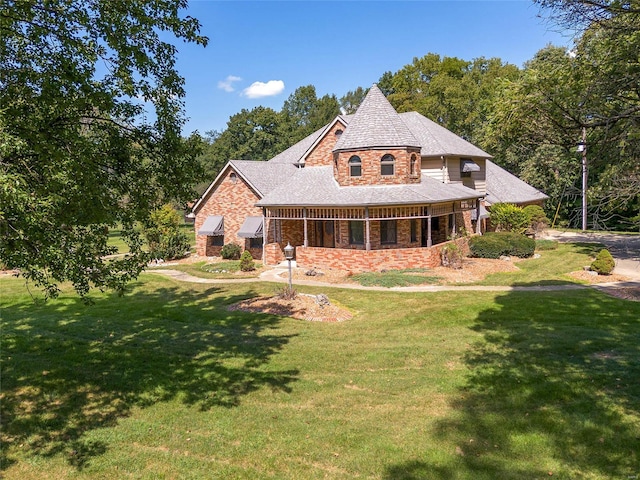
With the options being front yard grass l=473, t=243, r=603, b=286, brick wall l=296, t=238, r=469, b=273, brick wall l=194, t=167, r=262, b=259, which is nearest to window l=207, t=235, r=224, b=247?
brick wall l=194, t=167, r=262, b=259

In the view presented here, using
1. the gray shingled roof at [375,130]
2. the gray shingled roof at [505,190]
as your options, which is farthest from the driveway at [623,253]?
the gray shingled roof at [375,130]

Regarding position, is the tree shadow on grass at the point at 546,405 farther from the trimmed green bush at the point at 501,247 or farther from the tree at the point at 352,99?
the tree at the point at 352,99

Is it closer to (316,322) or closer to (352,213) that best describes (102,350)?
(316,322)

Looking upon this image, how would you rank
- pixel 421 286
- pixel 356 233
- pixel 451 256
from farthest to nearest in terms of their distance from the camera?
pixel 356 233, pixel 451 256, pixel 421 286

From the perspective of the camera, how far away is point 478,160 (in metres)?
32.5

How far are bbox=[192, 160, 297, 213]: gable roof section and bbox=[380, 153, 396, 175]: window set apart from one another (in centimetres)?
773

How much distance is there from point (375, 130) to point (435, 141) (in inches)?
259

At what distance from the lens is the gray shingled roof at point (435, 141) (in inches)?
1134

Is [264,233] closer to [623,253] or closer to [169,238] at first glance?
[169,238]

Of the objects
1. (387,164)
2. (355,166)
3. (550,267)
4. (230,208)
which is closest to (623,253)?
(550,267)

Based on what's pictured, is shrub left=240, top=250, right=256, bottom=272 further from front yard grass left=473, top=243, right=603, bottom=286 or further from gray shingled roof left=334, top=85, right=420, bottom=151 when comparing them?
front yard grass left=473, top=243, right=603, bottom=286

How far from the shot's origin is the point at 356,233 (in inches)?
1008

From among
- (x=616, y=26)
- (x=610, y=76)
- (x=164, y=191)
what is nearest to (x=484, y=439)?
(x=610, y=76)

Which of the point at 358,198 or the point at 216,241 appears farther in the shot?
the point at 216,241
